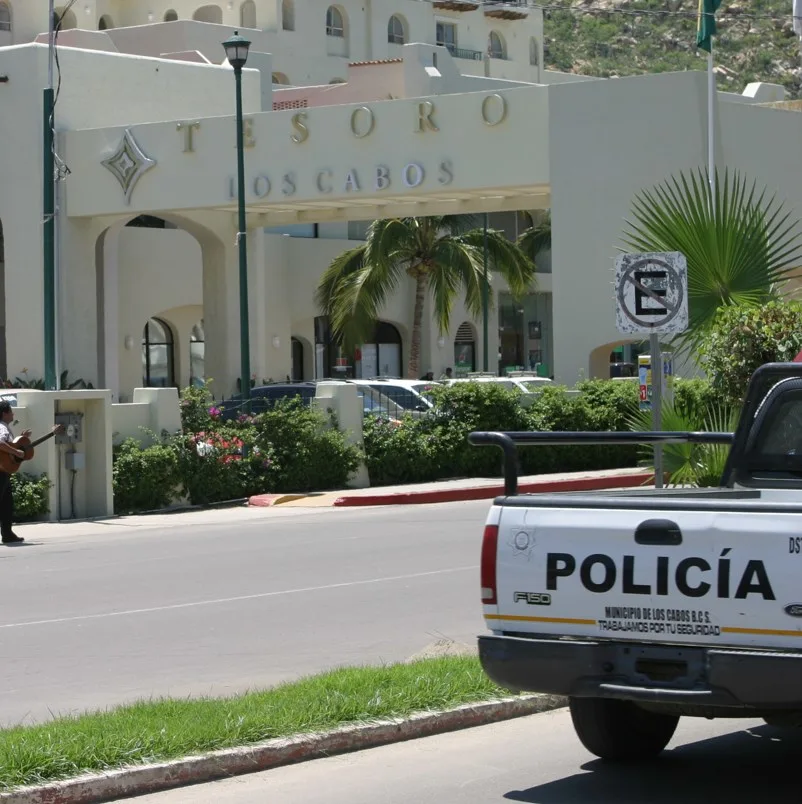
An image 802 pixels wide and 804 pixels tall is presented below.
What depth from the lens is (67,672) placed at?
396 inches

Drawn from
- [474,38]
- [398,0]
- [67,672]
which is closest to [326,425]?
[67,672]

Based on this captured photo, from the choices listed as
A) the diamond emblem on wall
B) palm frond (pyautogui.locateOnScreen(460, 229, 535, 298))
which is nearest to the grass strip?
the diamond emblem on wall

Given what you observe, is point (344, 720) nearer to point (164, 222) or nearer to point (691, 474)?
point (691, 474)

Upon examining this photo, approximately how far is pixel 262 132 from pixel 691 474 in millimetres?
21734

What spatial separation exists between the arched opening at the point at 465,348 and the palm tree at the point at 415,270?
19.0 ft

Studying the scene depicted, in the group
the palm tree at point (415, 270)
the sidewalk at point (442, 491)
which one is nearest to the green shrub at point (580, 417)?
the sidewalk at point (442, 491)

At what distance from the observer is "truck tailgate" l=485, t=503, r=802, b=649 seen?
20.0 ft

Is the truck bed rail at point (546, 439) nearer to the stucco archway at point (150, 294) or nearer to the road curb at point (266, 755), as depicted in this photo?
the road curb at point (266, 755)

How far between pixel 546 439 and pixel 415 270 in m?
39.9

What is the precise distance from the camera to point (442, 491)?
80.2ft

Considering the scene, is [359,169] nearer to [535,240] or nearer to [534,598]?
[535,240]

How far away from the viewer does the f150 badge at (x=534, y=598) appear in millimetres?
6621

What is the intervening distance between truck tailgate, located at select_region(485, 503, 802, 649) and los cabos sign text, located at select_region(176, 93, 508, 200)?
981 inches

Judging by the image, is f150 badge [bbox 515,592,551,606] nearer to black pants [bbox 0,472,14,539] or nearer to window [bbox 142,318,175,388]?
black pants [bbox 0,472,14,539]
